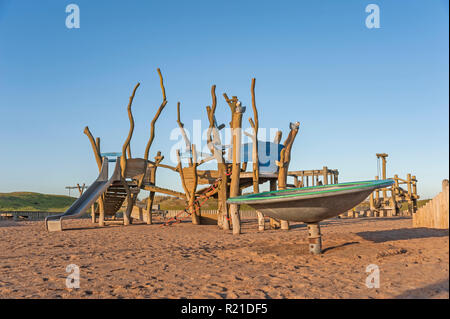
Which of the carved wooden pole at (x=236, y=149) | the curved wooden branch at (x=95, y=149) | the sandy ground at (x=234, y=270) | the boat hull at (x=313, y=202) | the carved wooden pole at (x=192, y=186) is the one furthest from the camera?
the curved wooden branch at (x=95, y=149)

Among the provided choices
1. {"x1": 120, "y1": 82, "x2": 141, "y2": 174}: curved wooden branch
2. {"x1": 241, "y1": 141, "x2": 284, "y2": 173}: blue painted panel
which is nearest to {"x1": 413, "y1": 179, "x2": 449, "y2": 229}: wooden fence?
{"x1": 241, "y1": 141, "x2": 284, "y2": 173}: blue painted panel

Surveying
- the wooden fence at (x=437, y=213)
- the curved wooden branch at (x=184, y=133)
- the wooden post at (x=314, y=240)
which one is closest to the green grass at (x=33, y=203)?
the curved wooden branch at (x=184, y=133)

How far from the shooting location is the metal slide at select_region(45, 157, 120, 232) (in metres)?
14.8

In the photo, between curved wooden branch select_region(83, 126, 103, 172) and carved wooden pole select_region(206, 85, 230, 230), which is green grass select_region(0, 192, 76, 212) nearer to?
curved wooden branch select_region(83, 126, 103, 172)

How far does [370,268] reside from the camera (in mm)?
5566

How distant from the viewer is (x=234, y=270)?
19.6 feet

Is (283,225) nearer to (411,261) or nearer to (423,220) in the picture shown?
(411,261)

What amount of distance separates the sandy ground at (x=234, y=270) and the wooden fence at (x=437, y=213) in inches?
3.4

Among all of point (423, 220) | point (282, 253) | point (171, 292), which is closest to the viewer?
point (423, 220)

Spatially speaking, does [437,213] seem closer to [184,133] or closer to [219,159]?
[219,159]

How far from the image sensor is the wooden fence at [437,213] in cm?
291

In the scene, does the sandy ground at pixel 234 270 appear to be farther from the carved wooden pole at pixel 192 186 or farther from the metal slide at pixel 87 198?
the carved wooden pole at pixel 192 186
